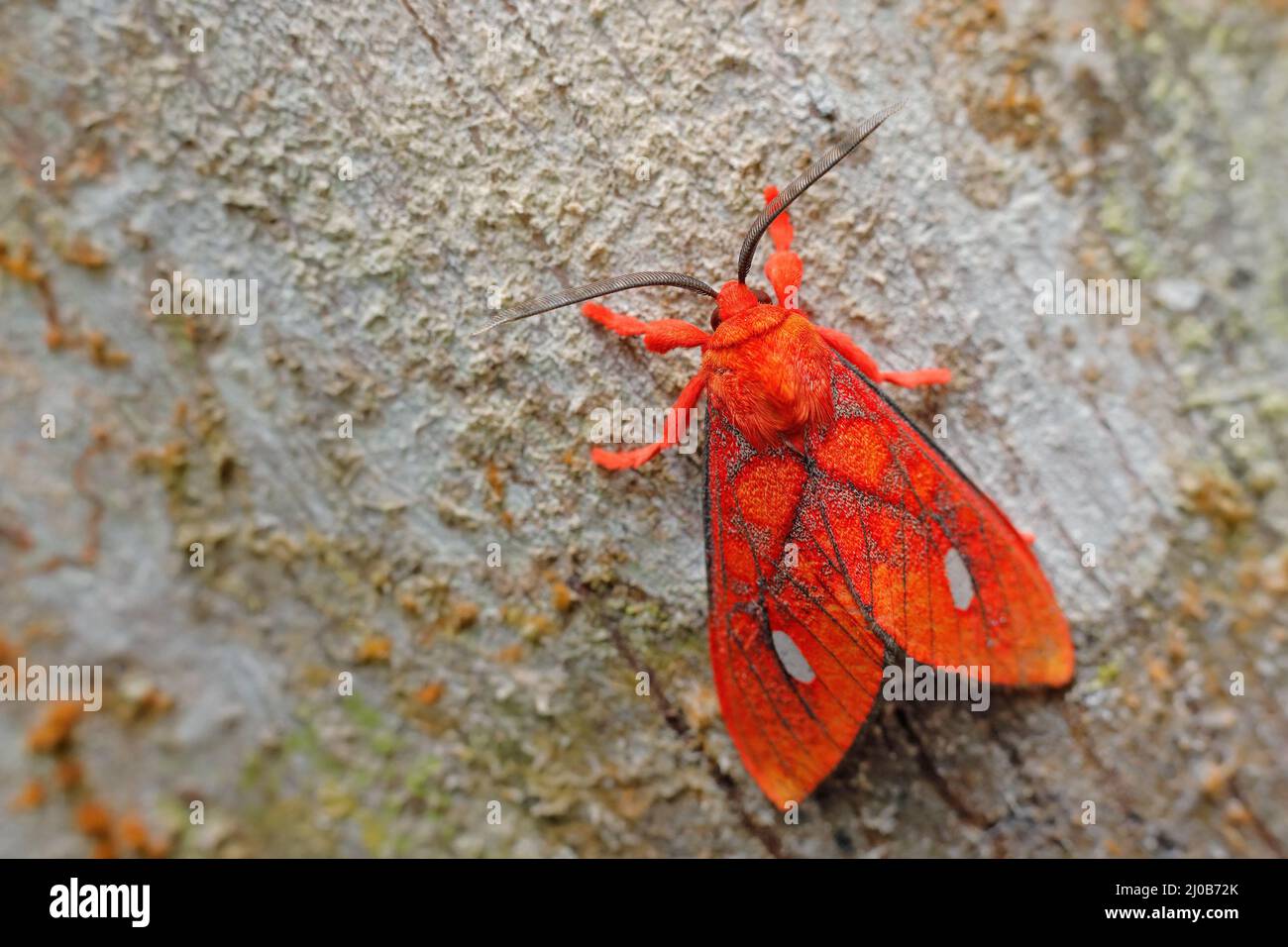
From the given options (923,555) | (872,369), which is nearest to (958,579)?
(923,555)

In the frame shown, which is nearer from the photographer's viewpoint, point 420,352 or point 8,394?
point 8,394

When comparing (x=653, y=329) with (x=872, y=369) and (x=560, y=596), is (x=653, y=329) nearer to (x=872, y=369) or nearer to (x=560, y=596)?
(x=872, y=369)

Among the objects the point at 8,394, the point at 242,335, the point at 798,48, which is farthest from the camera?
the point at 798,48

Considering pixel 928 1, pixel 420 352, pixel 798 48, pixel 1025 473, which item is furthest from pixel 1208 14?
pixel 420 352

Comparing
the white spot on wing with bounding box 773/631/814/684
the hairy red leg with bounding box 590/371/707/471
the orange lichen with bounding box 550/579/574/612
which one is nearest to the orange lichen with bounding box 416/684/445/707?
the orange lichen with bounding box 550/579/574/612

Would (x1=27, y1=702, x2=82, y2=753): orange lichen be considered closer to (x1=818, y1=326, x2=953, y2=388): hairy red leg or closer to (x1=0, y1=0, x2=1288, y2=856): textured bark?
(x1=0, y1=0, x2=1288, y2=856): textured bark

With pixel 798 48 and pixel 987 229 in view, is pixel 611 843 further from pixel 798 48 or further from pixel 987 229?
pixel 798 48
